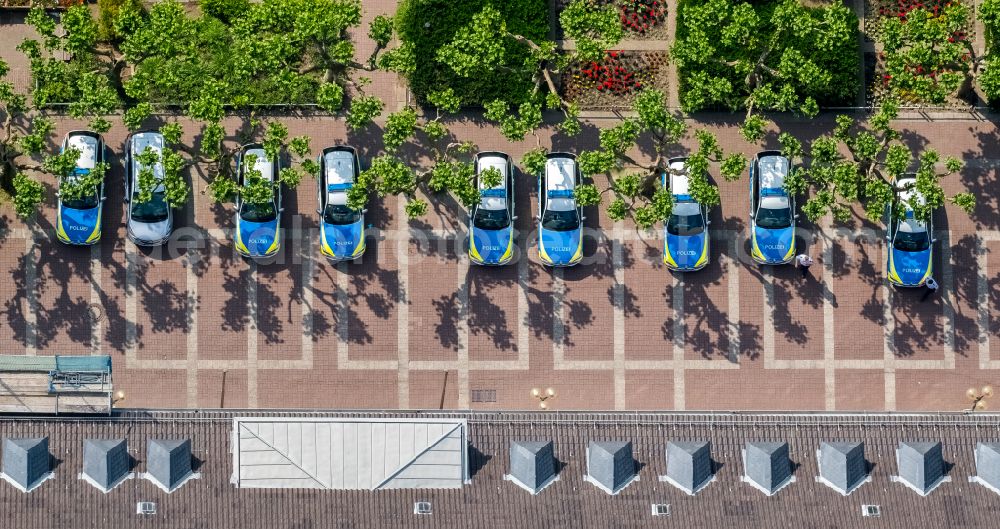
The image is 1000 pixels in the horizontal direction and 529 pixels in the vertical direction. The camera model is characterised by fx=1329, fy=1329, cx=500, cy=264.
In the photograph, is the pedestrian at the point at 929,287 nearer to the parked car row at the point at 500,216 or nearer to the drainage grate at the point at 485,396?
the parked car row at the point at 500,216

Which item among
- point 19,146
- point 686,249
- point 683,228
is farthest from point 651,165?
point 19,146

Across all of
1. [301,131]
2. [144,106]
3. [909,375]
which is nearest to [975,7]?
[909,375]

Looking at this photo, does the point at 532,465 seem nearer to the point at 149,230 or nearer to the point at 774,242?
the point at 774,242

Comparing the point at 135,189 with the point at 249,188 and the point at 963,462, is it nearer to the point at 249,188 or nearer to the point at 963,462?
the point at 249,188

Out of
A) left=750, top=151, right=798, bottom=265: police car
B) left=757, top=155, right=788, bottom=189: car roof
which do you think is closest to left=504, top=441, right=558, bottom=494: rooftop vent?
left=750, top=151, right=798, bottom=265: police car

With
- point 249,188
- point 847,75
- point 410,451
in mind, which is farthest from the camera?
point 847,75
